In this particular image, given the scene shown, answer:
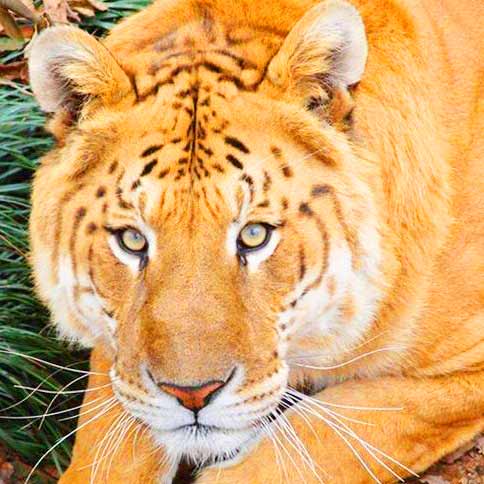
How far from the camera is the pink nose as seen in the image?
3.19 meters

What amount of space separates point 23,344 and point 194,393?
5.85ft

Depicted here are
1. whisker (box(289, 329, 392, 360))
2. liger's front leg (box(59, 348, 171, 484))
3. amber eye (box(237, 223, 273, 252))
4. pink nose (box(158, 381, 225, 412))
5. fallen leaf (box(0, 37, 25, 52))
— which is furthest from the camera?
fallen leaf (box(0, 37, 25, 52))

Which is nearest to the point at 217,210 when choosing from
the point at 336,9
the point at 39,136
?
the point at 336,9

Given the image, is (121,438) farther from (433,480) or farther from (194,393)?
(433,480)

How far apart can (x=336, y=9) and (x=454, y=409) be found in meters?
1.52

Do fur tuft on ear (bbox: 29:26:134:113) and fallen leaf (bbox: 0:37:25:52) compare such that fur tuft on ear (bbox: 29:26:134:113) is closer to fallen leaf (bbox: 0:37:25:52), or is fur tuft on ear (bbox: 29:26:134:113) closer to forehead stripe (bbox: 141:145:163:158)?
forehead stripe (bbox: 141:145:163:158)

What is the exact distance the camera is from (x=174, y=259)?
10.7 feet

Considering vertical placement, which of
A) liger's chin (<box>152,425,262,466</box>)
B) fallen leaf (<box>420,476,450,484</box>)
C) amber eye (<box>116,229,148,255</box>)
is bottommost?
fallen leaf (<box>420,476,450,484</box>)

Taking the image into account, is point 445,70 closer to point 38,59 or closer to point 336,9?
point 336,9

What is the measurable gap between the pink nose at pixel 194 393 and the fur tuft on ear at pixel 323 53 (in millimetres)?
901

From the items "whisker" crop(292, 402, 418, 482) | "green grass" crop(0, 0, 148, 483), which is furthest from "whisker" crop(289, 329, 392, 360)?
"green grass" crop(0, 0, 148, 483)

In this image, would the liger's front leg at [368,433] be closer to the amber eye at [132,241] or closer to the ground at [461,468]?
the ground at [461,468]

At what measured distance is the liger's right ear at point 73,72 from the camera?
338cm

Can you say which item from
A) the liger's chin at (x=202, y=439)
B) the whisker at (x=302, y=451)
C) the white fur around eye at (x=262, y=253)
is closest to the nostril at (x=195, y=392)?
the liger's chin at (x=202, y=439)
